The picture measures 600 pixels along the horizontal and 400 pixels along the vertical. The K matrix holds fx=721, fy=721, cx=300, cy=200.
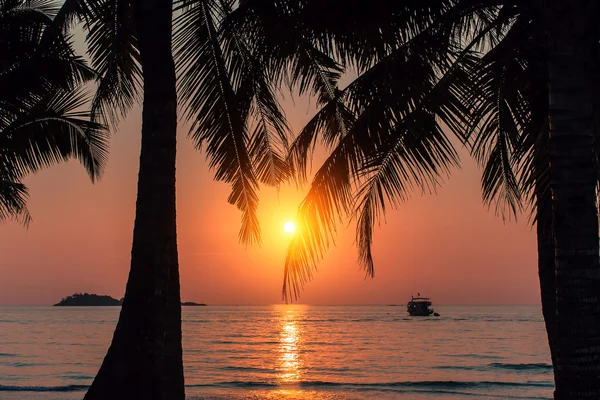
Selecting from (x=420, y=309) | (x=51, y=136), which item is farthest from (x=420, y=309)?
(x=51, y=136)

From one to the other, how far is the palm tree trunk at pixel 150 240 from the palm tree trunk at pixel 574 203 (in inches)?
158

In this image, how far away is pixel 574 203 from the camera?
233 inches

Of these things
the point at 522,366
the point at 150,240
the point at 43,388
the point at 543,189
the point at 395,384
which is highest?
the point at 543,189

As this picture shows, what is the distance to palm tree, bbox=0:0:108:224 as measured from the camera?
1329cm

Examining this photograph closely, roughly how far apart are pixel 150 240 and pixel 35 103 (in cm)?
785

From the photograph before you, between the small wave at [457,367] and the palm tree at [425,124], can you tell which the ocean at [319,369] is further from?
the palm tree at [425,124]

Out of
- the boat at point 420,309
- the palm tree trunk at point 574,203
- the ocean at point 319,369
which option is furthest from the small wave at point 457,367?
the boat at point 420,309

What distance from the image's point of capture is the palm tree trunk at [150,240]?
292 inches

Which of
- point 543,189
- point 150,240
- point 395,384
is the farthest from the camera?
point 395,384

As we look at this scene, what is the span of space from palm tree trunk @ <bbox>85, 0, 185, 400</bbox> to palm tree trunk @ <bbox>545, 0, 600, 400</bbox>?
158 inches

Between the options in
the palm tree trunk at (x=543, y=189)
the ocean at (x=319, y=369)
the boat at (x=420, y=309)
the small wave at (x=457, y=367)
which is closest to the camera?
the palm tree trunk at (x=543, y=189)

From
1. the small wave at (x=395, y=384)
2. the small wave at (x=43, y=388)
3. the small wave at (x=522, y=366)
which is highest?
the small wave at (x=43, y=388)

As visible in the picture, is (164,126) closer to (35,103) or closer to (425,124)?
(425,124)

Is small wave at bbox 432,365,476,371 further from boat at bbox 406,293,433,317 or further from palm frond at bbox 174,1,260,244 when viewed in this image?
boat at bbox 406,293,433,317
